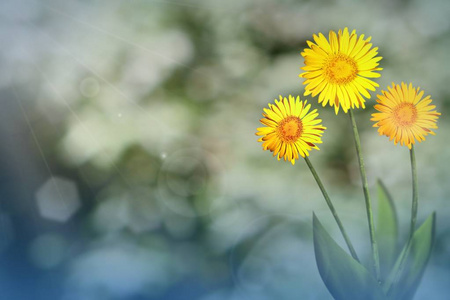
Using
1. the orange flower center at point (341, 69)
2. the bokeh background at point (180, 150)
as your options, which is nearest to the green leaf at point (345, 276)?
the bokeh background at point (180, 150)

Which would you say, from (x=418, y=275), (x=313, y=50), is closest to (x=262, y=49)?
(x=313, y=50)

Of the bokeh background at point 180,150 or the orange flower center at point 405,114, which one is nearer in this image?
the orange flower center at point 405,114

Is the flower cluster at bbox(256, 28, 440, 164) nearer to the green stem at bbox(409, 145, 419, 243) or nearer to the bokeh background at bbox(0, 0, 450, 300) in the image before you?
the green stem at bbox(409, 145, 419, 243)

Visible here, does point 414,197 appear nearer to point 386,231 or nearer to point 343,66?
point 386,231

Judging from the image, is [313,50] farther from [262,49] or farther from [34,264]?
Answer: [34,264]

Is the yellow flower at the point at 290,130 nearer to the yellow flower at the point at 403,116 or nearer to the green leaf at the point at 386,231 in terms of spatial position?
the yellow flower at the point at 403,116

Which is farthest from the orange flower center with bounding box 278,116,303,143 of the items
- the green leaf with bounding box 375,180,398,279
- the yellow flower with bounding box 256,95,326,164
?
the green leaf with bounding box 375,180,398,279
